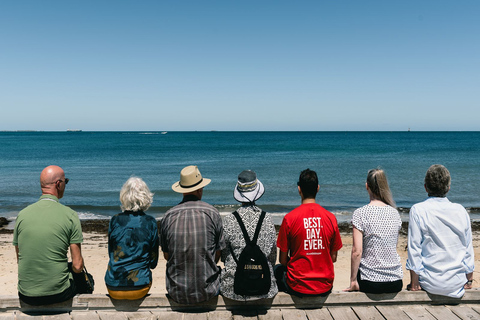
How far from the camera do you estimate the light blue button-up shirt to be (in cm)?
365

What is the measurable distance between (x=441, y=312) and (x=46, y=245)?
4.14 meters

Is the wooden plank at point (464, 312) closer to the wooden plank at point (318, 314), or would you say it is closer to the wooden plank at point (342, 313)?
the wooden plank at point (342, 313)

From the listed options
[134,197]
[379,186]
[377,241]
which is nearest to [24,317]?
[134,197]

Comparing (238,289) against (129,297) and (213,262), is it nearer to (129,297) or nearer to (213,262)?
(213,262)

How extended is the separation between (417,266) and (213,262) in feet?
7.16

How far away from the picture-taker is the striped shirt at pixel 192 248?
3.50 meters

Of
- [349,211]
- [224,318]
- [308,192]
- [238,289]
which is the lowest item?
[349,211]

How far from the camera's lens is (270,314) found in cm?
370

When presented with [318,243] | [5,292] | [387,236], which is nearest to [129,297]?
[318,243]

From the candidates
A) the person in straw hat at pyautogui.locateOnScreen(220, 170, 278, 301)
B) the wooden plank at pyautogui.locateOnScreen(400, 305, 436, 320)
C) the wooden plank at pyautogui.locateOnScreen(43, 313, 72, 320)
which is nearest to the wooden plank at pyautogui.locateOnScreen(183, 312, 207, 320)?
the person in straw hat at pyautogui.locateOnScreen(220, 170, 278, 301)

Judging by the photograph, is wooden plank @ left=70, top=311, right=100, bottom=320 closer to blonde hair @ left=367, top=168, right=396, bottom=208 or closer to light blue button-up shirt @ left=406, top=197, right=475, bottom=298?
blonde hair @ left=367, top=168, right=396, bottom=208

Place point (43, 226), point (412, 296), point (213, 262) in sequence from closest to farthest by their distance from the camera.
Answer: point (43, 226), point (213, 262), point (412, 296)

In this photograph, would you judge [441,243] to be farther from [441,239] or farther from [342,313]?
[342,313]

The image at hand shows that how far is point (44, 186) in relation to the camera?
11.6 feet
